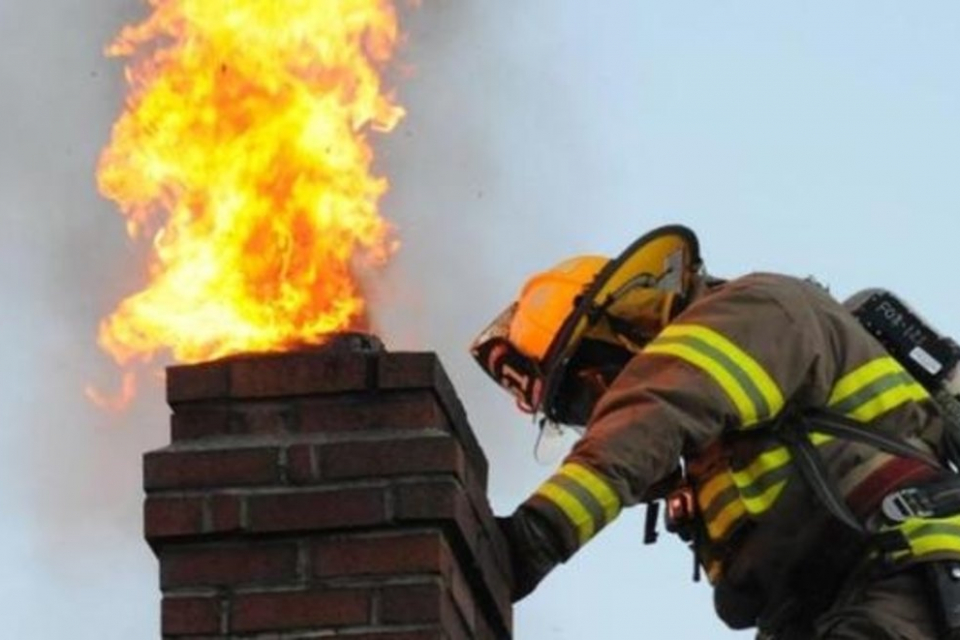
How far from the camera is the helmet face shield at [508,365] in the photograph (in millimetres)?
6480

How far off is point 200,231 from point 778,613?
5.68 feet

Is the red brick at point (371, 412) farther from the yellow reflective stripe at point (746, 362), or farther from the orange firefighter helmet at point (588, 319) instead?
the orange firefighter helmet at point (588, 319)

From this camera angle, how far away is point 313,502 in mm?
4480

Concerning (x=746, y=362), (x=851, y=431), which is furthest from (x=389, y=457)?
(x=851, y=431)

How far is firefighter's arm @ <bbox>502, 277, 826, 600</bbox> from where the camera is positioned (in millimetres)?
5012

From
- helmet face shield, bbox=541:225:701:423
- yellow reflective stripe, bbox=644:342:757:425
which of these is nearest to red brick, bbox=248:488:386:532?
yellow reflective stripe, bbox=644:342:757:425

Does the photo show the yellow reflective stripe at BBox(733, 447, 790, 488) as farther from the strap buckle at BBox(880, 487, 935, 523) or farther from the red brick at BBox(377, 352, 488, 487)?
the red brick at BBox(377, 352, 488, 487)

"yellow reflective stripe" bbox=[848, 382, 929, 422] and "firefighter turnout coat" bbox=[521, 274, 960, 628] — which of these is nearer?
"firefighter turnout coat" bbox=[521, 274, 960, 628]

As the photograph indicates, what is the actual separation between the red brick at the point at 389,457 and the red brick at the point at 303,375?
150mm

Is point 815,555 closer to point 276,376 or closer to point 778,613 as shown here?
point 778,613

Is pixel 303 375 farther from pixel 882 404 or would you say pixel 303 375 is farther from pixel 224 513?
pixel 882 404

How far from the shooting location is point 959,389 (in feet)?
20.7

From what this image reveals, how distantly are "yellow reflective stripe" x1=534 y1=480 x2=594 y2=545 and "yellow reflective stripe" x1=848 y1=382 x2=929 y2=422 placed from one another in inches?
41.6

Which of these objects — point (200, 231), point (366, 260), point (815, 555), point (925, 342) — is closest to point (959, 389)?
point (925, 342)
